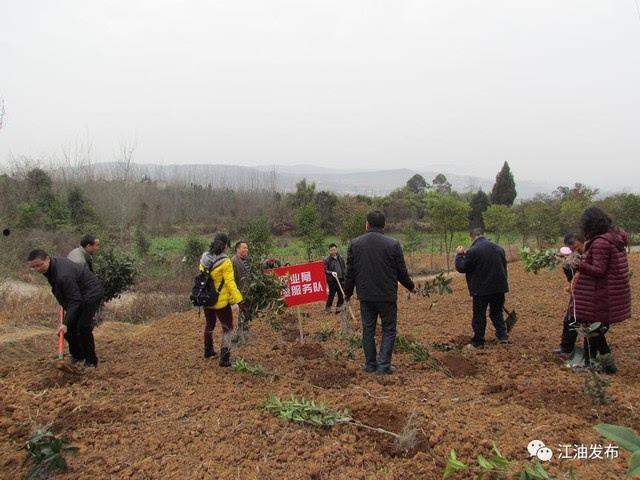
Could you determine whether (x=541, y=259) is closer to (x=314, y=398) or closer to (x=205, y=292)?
(x=314, y=398)

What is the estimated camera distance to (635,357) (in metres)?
5.66

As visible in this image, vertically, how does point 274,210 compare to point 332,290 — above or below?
below

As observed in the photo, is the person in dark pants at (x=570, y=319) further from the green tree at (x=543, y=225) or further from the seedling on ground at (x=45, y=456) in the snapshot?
the green tree at (x=543, y=225)

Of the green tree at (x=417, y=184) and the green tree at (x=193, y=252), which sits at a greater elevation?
the green tree at (x=417, y=184)

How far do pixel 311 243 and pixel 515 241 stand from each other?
11394 millimetres

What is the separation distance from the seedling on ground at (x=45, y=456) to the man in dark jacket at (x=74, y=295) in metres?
2.05

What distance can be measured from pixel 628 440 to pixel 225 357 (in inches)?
198

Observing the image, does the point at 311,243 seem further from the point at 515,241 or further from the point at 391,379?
the point at 391,379

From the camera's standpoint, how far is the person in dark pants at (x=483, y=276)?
6246 mm

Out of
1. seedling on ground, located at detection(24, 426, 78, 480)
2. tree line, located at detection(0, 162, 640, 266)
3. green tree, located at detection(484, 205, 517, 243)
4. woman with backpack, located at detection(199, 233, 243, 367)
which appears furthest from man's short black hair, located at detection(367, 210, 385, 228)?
green tree, located at detection(484, 205, 517, 243)

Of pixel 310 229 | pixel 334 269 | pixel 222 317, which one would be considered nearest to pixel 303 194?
pixel 310 229

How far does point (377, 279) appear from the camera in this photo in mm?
5293

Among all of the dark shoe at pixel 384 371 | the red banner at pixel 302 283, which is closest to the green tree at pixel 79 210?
the red banner at pixel 302 283

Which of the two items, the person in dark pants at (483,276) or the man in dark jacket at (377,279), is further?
the person in dark pants at (483,276)
